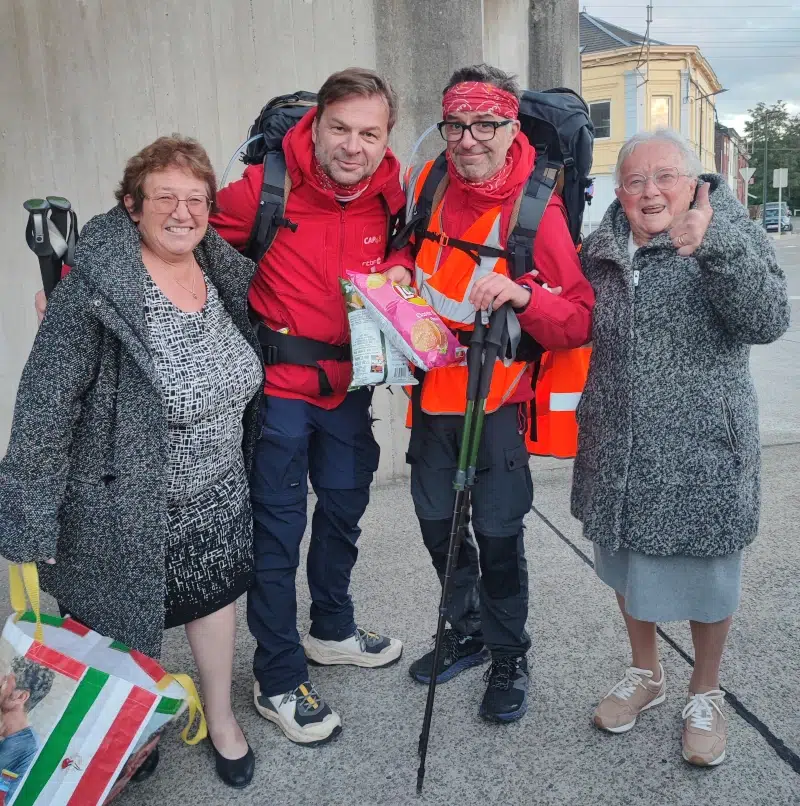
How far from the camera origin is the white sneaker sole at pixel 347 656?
9.87 ft

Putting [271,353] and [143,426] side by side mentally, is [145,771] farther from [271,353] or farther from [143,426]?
[271,353]

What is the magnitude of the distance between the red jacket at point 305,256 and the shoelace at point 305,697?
103 centimetres

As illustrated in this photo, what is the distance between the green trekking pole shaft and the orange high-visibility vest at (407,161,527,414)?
13 centimetres

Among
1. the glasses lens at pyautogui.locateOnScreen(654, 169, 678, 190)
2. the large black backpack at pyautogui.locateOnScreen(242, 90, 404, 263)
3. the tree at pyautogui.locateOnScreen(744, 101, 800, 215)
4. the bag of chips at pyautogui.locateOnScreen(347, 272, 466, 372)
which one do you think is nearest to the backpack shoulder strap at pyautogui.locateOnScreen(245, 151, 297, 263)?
the large black backpack at pyautogui.locateOnScreen(242, 90, 404, 263)

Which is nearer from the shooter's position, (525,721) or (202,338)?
(202,338)

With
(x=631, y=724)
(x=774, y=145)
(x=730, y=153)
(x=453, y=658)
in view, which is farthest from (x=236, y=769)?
(x=774, y=145)

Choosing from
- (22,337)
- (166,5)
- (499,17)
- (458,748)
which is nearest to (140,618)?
(458,748)

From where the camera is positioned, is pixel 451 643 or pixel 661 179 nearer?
pixel 661 179

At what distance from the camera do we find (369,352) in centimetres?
240

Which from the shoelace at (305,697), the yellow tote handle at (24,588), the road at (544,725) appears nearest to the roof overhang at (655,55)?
the road at (544,725)

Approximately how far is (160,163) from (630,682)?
7.41ft

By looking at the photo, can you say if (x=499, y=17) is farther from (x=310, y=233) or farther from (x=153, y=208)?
(x=153, y=208)

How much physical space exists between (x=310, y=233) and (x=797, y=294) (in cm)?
1288

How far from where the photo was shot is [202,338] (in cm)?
223
